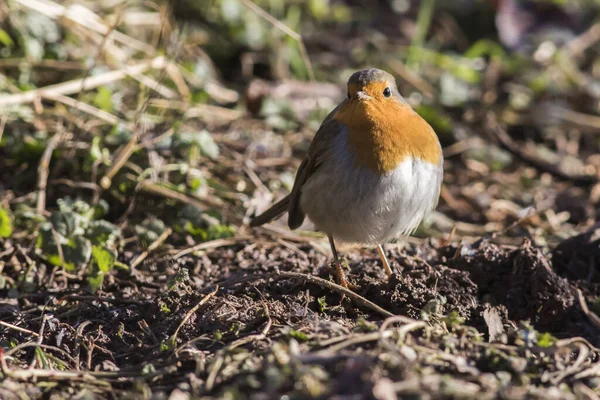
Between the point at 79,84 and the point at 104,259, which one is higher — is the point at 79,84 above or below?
above

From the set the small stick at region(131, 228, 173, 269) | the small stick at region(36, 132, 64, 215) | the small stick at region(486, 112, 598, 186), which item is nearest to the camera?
→ the small stick at region(131, 228, 173, 269)

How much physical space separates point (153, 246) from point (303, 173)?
969 millimetres

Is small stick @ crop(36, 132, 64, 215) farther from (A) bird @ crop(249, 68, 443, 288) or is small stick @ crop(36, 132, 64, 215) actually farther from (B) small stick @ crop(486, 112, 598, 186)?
(B) small stick @ crop(486, 112, 598, 186)

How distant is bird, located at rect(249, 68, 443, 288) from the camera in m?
3.67

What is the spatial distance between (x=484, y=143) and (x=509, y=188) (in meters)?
0.55

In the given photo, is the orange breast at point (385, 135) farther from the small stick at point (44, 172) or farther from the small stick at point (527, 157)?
the small stick at point (527, 157)

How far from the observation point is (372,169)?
3664 mm

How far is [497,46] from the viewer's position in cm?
724

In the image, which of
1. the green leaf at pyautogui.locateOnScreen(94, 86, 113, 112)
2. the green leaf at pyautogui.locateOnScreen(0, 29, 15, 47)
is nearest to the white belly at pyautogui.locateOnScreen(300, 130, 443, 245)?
the green leaf at pyautogui.locateOnScreen(94, 86, 113, 112)

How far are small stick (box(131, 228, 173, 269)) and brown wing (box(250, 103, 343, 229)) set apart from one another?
0.48 m

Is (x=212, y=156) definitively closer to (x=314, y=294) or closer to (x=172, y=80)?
(x=172, y=80)

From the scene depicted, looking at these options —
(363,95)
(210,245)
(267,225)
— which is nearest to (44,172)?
(210,245)

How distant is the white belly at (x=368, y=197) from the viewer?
3.68 m

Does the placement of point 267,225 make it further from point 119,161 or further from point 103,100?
point 103,100
